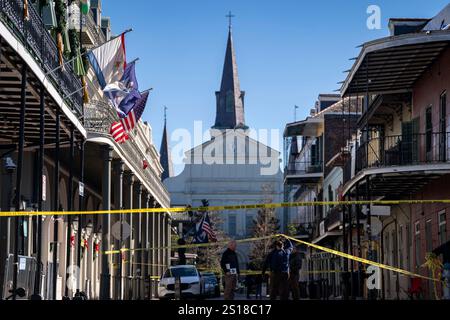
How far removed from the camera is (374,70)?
29500mm

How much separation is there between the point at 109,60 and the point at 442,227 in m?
9.83

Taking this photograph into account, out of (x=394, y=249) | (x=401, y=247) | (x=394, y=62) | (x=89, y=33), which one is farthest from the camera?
(x=89, y=33)

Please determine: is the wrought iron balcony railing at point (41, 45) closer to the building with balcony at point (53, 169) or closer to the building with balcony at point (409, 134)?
the building with balcony at point (53, 169)

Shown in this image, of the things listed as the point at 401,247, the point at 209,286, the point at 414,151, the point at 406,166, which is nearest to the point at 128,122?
the point at 414,151

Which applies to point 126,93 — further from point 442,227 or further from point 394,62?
point 442,227

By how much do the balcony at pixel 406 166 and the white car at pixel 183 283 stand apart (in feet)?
25.3

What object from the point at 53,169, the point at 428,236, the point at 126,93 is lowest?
the point at 428,236

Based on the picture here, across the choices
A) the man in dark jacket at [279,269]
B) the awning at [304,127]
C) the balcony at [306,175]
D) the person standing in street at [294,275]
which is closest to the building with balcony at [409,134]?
the person standing in street at [294,275]

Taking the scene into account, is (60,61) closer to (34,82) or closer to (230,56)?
(34,82)

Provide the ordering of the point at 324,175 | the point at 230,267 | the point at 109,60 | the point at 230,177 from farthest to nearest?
1. the point at 230,177
2. the point at 324,175
3. the point at 109,60
4. the point at 230,267

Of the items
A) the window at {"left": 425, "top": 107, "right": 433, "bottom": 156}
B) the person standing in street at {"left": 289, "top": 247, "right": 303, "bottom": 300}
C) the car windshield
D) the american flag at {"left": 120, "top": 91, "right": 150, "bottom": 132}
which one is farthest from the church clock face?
the person standing in street at {"left": 289, "top": 247, "right": 303, "bottom": 300}

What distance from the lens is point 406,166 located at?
2688 centimetres

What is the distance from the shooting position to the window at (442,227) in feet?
89.8

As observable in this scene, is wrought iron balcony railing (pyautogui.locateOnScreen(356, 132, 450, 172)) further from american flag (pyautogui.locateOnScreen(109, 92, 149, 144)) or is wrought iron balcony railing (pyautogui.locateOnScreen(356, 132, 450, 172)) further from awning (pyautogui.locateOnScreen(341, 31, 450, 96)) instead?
american flag (pyautogui.locateOnScreen(109, 92, 149, 144))
